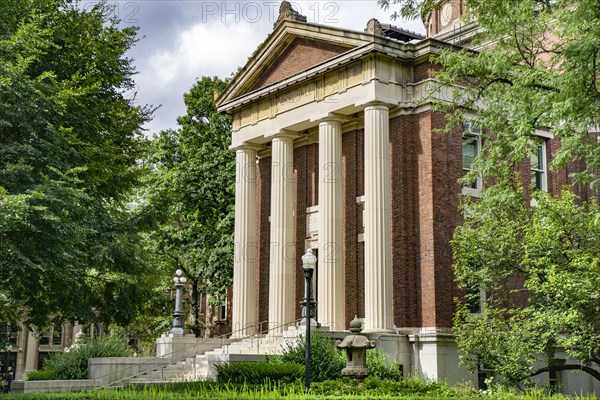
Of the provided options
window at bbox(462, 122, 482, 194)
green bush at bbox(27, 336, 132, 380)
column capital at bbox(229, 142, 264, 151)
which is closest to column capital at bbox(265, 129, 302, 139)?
column capital at bbox(229, 142, 264, 151)

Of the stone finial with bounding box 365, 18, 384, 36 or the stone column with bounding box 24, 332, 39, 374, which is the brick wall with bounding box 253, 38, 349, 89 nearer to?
the stone finial with bounding box 365, 18, 384, 36

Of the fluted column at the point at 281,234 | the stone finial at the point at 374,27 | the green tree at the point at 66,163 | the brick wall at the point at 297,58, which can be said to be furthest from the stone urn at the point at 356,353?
the brick wall at the point at 297,58

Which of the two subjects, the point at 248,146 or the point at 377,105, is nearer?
the point at 377,105

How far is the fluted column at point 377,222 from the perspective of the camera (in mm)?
28594

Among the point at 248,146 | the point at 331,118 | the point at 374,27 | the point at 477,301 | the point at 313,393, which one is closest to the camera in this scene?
the point at 313,393

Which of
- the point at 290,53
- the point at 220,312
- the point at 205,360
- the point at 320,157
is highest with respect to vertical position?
the point at 290,53

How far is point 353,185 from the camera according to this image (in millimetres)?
32781

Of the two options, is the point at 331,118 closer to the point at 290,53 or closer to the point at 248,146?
the point at 290,53

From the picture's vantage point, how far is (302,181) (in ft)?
116

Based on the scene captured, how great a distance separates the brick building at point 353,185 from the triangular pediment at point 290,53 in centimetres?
6

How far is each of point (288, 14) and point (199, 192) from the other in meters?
11.0

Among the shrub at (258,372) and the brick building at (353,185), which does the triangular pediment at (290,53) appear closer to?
the brick building at (353,185)

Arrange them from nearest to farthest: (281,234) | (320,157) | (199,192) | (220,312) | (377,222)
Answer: (377,222) → (320,157) → (281,234) → (199,192) → (220,312)

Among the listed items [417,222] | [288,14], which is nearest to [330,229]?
[417,222]
